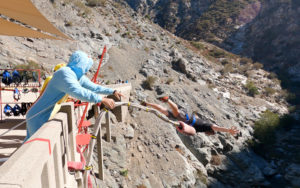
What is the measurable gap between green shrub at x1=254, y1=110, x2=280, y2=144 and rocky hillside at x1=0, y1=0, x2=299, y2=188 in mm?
948

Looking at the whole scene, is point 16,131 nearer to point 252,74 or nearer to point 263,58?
point 252,74

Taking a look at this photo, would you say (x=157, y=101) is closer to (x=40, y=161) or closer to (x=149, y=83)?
(x=149, y=83)

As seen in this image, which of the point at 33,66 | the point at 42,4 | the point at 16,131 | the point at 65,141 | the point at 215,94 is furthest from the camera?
the point at 215,94

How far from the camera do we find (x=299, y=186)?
61.3 feet

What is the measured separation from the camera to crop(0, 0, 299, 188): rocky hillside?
1354cm

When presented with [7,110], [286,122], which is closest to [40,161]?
[7,110]

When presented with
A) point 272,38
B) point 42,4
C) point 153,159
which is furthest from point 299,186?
point 272,38

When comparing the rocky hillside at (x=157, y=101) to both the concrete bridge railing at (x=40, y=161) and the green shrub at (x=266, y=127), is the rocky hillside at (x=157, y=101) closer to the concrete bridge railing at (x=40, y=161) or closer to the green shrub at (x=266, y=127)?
the green shrub at (x=266, y=127)

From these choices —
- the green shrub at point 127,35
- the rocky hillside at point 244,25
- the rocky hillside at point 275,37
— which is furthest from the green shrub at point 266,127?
the rocky hillside at point 244,25

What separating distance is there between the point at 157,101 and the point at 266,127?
49.8 ft

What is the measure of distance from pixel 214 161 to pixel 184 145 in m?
3.45

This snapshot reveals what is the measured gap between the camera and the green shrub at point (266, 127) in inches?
921

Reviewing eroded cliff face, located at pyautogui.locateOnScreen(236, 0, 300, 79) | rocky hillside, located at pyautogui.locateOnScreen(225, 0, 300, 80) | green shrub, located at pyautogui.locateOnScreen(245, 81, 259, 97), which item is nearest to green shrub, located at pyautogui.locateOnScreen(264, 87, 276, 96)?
green shrub, located at pyautogui.locateOnScreen(245, 81, 259, 97)

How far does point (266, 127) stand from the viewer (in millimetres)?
24359
